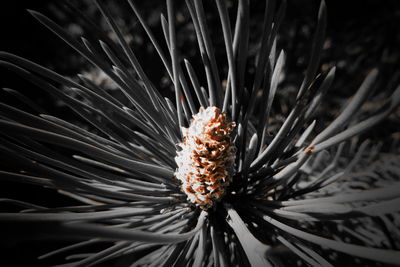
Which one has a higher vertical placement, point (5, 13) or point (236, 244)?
point (5, 13)

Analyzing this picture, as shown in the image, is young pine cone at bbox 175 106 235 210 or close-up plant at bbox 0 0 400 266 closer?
close-up plant at bbox 0 0 400 266

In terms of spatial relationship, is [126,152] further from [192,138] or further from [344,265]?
[344,265]

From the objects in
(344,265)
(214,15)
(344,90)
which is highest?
(214,15)

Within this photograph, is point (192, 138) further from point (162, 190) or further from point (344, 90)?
point (344, 90)

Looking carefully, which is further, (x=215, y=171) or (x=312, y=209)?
(x=215, y=171)

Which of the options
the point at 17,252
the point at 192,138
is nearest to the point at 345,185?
the point at 192,138

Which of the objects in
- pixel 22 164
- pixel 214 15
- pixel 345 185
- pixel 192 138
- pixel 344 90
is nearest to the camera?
pixel 22 164

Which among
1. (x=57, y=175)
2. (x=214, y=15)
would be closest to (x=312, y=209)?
(x=57, y=175)

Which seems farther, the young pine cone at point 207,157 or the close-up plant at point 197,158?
the young pine cone at point 207,157

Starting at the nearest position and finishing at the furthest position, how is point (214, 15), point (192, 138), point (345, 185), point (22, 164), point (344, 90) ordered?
point (22, 164) → point (192, 138) → point (345, 185) → point (214, 15) → point (344, 90)
